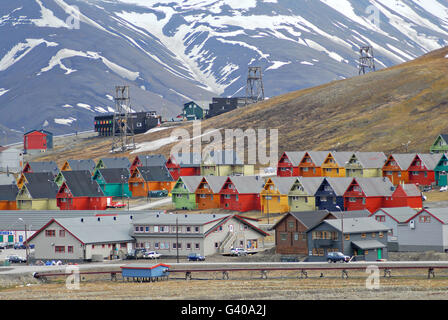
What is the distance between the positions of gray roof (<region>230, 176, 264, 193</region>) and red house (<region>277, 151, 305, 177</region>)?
77.6 feet

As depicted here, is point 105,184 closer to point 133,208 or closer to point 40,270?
→ point 133,208

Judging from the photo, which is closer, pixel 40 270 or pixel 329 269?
pixel 329 269

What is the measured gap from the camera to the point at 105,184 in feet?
504

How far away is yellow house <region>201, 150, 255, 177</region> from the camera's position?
16362cm

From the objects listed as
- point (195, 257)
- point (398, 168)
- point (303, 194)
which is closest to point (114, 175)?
point (303, 194)

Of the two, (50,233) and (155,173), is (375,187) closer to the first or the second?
(50,233)

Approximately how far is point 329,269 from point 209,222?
21639 mm

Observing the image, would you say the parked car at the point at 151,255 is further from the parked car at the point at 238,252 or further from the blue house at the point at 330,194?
the blue house at the point at 330,194

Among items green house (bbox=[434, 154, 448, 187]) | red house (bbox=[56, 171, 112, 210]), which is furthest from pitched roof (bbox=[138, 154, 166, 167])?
green house (bbox=[434, 154, 448, 187])

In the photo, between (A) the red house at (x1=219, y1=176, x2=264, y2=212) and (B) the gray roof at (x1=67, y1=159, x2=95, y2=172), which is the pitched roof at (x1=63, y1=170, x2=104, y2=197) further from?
(B) the gray roof at (x1=67, y1=159, x2=95, y2=172)

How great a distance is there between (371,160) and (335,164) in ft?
20.9

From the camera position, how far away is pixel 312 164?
505ft

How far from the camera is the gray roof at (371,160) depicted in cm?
14462
